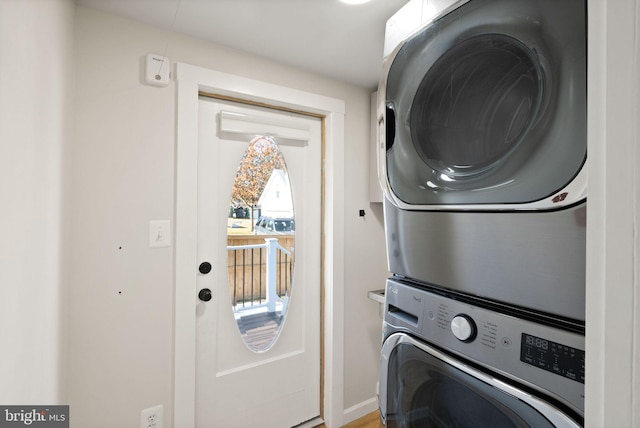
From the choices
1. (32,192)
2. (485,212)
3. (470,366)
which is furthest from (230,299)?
(485,212)

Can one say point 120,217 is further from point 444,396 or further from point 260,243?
point 444,396

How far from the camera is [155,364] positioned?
1.48 meters

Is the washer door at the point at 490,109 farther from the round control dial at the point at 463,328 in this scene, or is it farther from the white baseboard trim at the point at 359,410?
the white baseboard trim at the point at 359,410

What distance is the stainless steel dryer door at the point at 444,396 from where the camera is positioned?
608mm

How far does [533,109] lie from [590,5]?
0.30m

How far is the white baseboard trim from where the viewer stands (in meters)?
2.07

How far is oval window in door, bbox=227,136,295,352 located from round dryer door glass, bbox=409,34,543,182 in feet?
3.93

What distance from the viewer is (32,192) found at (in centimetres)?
81

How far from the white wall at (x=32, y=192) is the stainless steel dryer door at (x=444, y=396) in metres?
0.93

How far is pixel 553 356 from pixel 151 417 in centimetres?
166

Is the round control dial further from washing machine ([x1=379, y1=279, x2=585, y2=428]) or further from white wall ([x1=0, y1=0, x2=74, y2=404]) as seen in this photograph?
white wall ([x1=0, y1=0, x2=74, y2=404])

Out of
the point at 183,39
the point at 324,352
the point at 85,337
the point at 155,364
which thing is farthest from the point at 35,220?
the point at 324,352

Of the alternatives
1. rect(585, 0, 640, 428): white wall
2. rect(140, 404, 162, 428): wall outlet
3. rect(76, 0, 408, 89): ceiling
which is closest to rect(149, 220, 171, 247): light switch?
rect(140, 404, 162, 428): wall outlet

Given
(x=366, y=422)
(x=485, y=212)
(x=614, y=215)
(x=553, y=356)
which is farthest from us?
(x=366, y=422)
